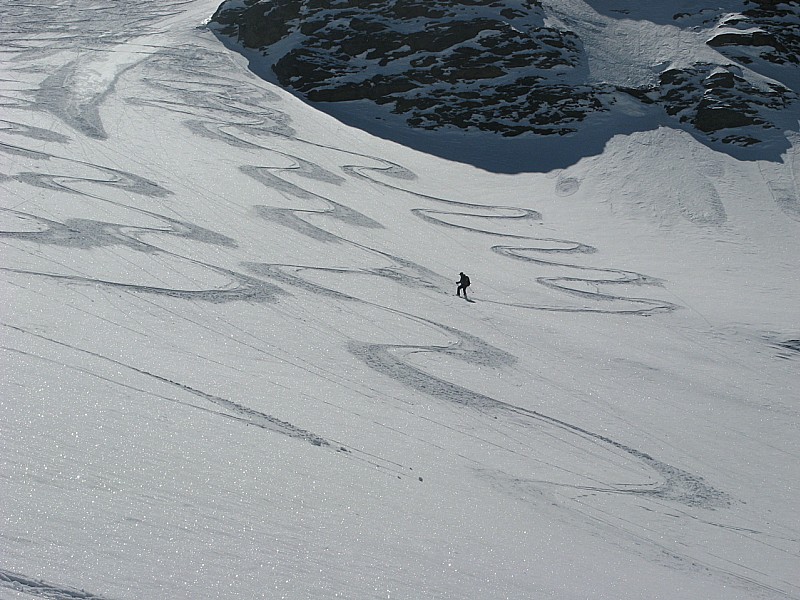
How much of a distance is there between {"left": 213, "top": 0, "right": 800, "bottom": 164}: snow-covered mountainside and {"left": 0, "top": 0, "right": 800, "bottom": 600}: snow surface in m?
7.47

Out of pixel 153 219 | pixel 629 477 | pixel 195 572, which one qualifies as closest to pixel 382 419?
pixel 629 477

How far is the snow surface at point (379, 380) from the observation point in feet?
30.7

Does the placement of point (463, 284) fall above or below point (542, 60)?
below

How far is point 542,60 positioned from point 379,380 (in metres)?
30.1

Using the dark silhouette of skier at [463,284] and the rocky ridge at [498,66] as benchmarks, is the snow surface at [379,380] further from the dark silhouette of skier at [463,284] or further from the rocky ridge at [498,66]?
the rocky ridge at [498,66]

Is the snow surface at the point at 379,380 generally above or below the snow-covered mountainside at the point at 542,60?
below

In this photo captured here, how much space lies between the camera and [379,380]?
14.4 m

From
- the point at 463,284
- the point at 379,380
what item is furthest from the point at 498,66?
the point at 379,380

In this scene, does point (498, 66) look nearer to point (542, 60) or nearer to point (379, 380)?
point (542, 60)

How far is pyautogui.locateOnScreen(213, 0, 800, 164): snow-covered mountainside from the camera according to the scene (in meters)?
36.6

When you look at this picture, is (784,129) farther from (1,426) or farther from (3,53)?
(3,53)

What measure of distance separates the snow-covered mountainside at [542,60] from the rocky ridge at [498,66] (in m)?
0.07

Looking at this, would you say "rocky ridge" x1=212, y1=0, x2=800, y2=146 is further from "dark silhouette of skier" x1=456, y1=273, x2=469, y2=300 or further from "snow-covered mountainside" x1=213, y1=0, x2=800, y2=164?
"dark silhouette of skier" x1=456, y1=273, x2=469, y2=300

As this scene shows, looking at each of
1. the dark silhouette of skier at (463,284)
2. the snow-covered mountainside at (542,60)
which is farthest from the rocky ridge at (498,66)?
the dark silhouette of skier at (463,284)
